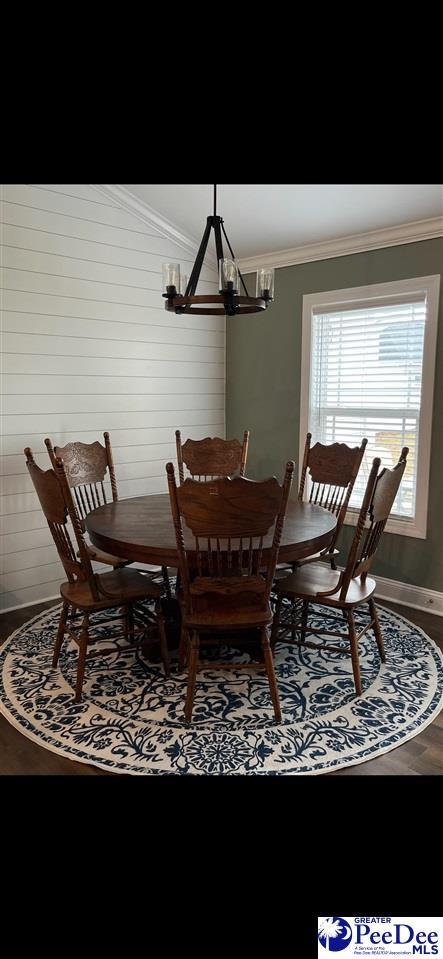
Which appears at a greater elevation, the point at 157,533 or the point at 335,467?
the point at 335,467

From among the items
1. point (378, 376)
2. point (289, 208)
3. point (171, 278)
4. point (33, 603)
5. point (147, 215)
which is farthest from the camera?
point (147, 215)

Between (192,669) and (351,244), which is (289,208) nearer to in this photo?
(351,244)

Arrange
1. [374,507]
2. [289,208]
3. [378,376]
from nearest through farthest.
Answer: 1. [374,507]
2. [289,208]
3. [378,376]

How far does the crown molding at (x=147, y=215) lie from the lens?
13.0 ft

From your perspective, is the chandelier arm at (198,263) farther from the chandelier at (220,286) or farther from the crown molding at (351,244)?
the crown molding at (351,244)

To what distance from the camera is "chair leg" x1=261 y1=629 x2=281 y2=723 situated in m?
2.43

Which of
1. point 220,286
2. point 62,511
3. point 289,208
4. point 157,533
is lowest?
point 157,533

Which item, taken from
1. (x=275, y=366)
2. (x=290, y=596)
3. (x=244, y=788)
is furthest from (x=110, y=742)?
(x=275, y=366)

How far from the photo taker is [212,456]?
394 centimetres

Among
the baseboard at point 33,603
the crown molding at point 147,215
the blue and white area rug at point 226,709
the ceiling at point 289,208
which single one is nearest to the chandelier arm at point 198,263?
the ceiling at point 289,208

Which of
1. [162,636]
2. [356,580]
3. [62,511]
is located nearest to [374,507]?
[356,580]

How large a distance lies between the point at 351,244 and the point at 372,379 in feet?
3.02
